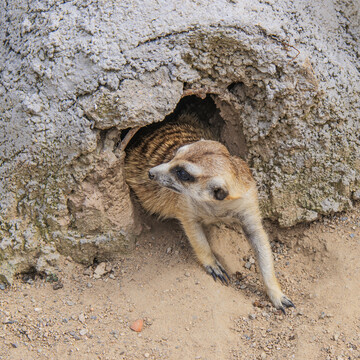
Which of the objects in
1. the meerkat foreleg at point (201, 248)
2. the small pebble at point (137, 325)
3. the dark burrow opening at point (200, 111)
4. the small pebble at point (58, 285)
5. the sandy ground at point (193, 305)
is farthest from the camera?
the dark burrow opening at point (200, 111)

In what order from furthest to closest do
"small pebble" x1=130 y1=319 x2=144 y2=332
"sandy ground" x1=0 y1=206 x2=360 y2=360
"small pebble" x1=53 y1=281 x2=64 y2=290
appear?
1. "small pebble" x1=53 y1=281 x2=64 y2=290
2. "small pebble" x1=130 y1=319 x2=144 y2=332
3. "sandy ground" x1=0 y1=206 x2=360 y2=360

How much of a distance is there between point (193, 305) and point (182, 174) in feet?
2.38

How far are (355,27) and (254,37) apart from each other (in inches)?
27.3

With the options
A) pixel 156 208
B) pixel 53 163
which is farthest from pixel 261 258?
pixel 53 163

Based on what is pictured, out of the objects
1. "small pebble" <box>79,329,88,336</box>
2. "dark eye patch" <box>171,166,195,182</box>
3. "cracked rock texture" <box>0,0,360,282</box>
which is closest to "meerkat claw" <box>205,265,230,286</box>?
"cracked rock texture" <box>0,0,360,282</box>

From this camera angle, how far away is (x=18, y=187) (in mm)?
2490

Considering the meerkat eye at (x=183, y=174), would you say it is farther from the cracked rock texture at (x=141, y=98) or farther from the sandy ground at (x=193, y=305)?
the sandy ground at (x=193, y=305)

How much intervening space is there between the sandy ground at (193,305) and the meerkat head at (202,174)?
61 centimetres

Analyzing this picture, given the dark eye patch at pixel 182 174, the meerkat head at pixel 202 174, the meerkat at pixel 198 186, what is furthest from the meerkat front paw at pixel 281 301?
the dark eye patch at pixel 182 174

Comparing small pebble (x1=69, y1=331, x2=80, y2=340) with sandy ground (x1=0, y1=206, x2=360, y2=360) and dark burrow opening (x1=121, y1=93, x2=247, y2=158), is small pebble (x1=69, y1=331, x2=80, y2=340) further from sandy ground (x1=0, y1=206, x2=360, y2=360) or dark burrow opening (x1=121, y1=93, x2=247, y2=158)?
dark burrow opening (x1=121, y1=93, x2=247, y2=158)

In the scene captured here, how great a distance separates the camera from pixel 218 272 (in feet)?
8.83

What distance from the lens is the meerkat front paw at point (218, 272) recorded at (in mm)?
2672

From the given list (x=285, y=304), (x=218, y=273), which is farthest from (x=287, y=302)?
(x=218, y=273)

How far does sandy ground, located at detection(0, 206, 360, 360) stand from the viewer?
7.34ft
